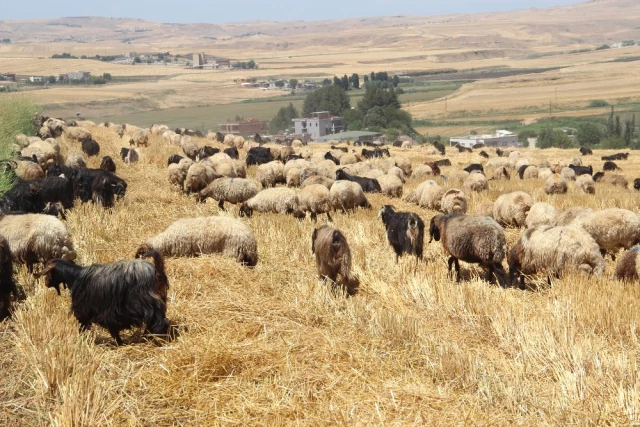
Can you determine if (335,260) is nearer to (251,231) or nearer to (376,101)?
(251,231)

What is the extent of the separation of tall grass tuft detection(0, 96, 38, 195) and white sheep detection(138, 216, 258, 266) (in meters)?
8.81

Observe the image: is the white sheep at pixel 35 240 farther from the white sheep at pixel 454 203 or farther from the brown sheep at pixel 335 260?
the white sheep at pixel 454 203

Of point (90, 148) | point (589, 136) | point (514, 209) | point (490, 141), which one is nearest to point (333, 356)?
point (514, 209)

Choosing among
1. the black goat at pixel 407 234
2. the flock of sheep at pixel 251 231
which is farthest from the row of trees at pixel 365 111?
the black goat at pixel 407 234

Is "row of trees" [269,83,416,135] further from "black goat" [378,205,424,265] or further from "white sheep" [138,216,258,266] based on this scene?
"white sheep" [138,216,258,266]

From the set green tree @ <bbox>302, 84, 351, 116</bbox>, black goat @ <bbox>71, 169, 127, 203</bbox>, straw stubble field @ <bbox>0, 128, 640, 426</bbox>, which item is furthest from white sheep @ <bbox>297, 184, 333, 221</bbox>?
green tree @ <bbox>302, 84, 351, 116</bbox>

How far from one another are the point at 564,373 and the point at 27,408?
4603mm

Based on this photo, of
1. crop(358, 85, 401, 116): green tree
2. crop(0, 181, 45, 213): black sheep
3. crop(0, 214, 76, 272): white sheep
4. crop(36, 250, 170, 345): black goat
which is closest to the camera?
crop(36, 250, 170, 345): black goat

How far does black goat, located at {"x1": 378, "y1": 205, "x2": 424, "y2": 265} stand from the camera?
11.9 meters

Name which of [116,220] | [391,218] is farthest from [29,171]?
[391,218]

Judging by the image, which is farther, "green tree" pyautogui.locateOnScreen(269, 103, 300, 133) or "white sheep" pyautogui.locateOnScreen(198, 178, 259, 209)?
"green tree" pyautogui.locateOnScreen(269, 103, 300, 133)

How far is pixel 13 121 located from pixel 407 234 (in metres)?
20.3

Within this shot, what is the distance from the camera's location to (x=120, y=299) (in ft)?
22.9

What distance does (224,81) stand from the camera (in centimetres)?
19175
